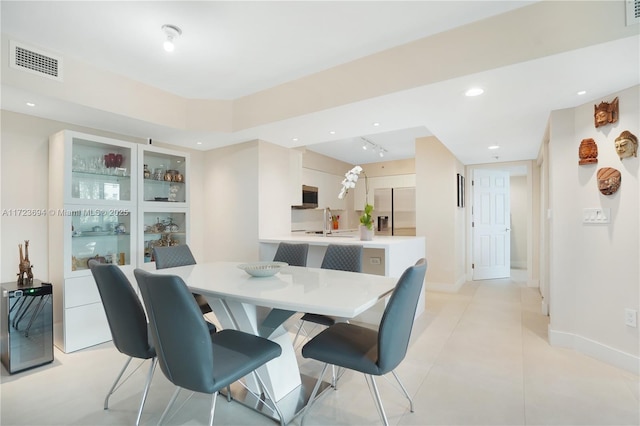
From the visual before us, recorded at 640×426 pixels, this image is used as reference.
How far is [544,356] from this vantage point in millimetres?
2629

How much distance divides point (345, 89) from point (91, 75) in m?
2.23

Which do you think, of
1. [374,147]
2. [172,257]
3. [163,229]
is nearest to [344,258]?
[172,257]

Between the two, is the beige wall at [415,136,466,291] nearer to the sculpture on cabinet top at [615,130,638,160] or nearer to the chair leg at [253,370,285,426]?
the sculpture on cabinet top at [615,130,638,160]

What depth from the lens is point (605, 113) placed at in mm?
2463

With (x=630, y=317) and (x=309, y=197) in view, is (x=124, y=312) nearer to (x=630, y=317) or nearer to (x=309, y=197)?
(x=630, y=317)

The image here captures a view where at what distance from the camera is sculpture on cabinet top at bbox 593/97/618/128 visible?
2410mm

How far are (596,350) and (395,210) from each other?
14.0ft

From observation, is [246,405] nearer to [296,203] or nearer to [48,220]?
[48,220]

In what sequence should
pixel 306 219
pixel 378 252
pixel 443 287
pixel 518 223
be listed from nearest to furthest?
pixel 378 252 < pixel 443 287 < pixel 306 219 < pixel 518 223

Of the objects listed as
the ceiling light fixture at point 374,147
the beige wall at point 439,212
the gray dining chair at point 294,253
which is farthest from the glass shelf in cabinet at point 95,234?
the beige wall at point 439,212

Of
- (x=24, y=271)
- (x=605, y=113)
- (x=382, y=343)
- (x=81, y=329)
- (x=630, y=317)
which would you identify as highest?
(x=605, y=113)

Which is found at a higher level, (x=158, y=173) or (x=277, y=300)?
(x=158, y=173)

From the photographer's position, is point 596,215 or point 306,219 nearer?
point 596,215

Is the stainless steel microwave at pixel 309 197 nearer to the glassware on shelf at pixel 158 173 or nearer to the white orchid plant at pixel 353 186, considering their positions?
the white orchid plant at pixel 353 186
